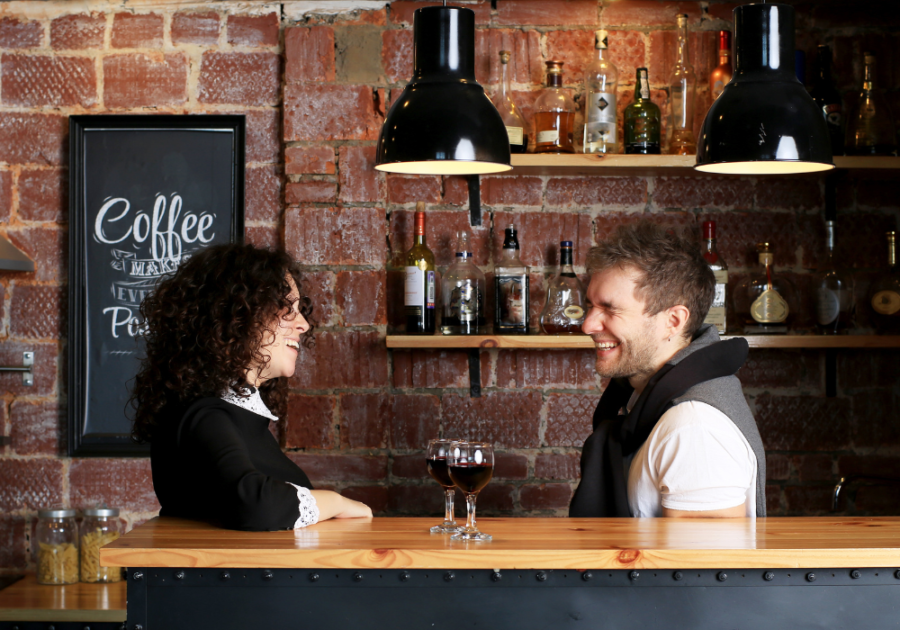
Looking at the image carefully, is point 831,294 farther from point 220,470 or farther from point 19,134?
point 19,134

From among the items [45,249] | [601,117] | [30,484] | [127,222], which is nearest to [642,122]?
[601,117]

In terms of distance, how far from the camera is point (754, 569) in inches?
43.0

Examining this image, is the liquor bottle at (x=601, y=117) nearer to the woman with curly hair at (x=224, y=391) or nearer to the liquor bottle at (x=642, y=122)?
the liquor bottle at (x=642, y=122)

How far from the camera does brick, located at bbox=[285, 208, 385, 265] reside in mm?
2197

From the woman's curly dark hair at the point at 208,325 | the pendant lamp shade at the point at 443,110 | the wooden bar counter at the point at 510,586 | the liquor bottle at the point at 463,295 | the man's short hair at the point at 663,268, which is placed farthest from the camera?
the liquor bottle at the point at 463,295

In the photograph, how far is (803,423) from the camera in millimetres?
2268

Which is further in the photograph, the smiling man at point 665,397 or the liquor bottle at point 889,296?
the liquor bottle at point 889,296

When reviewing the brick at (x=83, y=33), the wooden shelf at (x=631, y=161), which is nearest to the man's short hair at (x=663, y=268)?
the wooden shelf at (x=631, y=161)

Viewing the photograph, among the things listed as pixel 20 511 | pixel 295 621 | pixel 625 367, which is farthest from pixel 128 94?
pixel 295 621

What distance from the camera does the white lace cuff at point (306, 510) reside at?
4.09 ft

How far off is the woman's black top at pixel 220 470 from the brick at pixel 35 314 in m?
0.98

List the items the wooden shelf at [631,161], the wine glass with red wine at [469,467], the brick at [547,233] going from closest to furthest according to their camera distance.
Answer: the wine glass with red wine at [469,467]
the wooden shelf at [631,161]
the brick at [547,233]

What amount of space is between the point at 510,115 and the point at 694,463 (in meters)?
1.13

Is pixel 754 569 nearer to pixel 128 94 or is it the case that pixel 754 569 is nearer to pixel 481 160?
pixel 481 160
